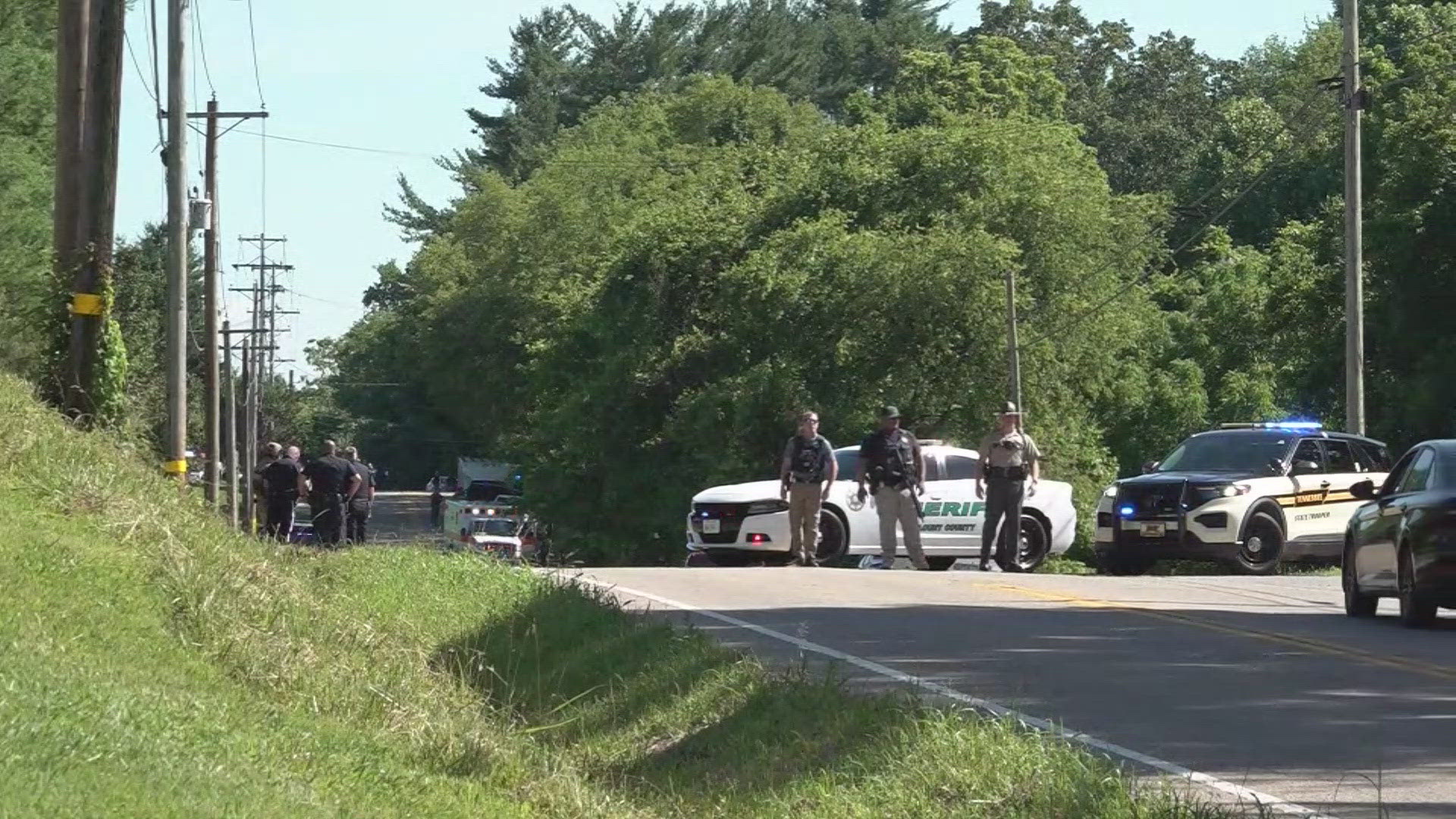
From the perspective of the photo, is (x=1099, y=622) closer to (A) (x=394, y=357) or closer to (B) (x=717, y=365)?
(B) (x=717, y=365)

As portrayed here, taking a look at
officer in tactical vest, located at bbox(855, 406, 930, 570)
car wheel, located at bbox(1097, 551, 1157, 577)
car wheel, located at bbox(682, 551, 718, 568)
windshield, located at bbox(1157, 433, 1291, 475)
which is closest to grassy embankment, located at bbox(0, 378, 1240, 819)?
officer in tactical vest, located at bbox(855, 406, 930, 570)

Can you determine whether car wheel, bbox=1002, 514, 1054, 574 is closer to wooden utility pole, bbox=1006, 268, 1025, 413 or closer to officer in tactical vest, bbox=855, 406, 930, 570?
officer in tactical vest, bbox=855, 406, 930, 570

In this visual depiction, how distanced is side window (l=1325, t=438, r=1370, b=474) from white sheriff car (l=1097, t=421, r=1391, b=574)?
1 cm

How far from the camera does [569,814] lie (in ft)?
34.4

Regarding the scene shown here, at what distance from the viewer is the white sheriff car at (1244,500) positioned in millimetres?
25531

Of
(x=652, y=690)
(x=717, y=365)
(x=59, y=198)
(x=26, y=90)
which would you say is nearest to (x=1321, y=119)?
(x=717, y=365)

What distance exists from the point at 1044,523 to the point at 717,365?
24.7m

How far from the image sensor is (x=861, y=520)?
26.4 metres

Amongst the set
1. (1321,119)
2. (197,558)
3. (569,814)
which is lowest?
(569,814)

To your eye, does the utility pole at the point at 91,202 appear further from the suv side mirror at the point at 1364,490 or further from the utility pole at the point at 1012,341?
the utility pole at the point at 1012,341

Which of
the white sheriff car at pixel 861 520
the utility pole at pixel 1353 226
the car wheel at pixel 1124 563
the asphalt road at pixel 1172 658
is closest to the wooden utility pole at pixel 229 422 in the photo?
the white sheriff car at pixel 861 520

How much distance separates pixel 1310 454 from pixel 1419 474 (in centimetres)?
929

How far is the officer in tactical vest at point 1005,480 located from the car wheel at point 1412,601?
7.62 m

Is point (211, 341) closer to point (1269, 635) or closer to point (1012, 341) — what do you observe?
point (1012, 341)
